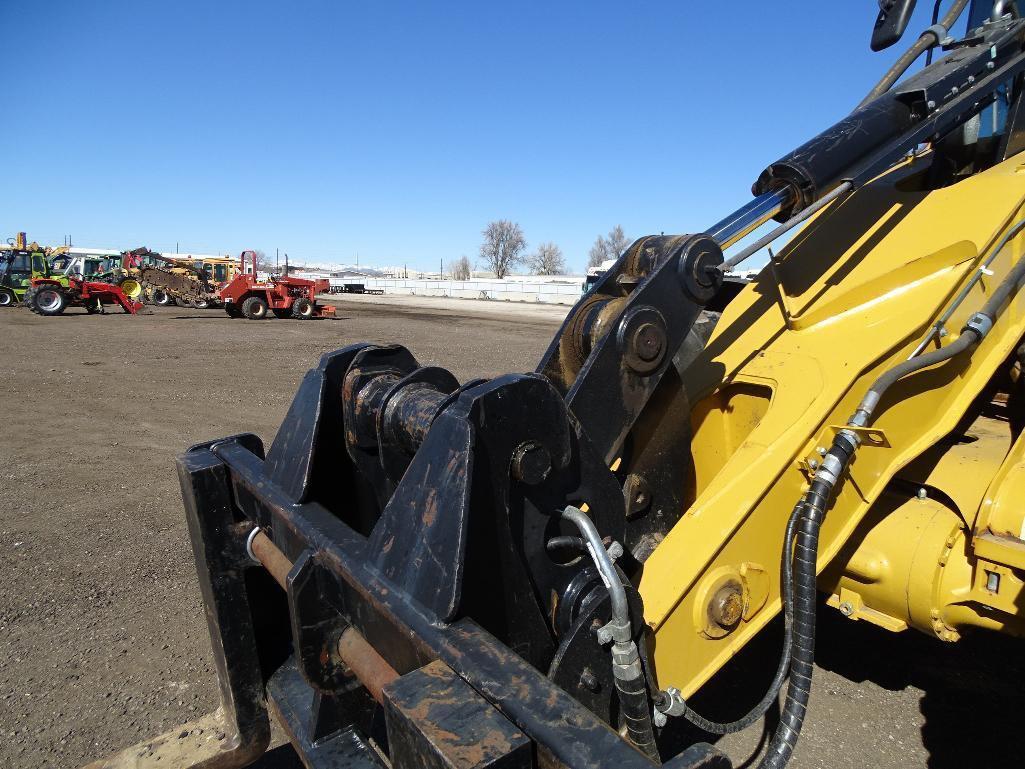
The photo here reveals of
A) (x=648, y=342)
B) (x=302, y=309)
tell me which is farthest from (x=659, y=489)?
(x=302, y=309)

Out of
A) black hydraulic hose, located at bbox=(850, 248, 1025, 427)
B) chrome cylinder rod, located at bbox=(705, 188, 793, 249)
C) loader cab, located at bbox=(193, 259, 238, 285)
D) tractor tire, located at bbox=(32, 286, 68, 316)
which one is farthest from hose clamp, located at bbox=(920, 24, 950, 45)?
loader cab, located at bbox=(193, 259, 238, 285)

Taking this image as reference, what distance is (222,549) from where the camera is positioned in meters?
2.13

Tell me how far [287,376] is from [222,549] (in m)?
9.41

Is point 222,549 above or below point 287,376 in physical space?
above

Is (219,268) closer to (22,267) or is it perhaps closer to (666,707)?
(22,267)

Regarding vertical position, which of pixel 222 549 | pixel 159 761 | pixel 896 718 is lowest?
pixel 896 718

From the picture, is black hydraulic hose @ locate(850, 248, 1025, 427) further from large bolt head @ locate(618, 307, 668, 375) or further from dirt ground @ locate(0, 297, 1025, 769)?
dirt ground @ locate(0, 297, 1025, 769)

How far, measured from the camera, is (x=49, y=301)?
76.6 feet

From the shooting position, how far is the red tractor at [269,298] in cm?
2447

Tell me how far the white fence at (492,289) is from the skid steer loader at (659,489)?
42809 millimetres

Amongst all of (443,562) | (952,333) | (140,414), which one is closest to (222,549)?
(443,562)

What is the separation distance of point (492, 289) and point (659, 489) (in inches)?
2156

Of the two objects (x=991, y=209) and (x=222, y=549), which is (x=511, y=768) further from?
(x=991, y=209)

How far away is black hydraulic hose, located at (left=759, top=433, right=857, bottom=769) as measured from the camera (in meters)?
1.58
